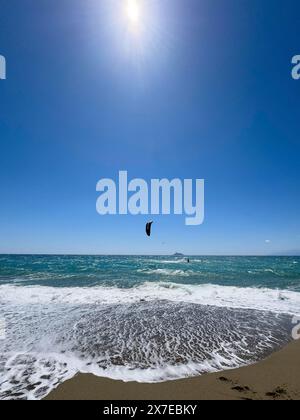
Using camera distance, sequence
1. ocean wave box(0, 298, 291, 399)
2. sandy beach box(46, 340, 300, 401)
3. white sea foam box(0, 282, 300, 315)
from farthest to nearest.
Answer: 1. white sea foam box(0, 282, 300, 315)
2. ocean wave box(0, 298, 291, 399)
3. sandy beach box(46, 340, 300, 401)

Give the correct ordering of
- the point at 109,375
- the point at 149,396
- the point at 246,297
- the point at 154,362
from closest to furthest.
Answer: the point at 149,396 → the point at 109,375 → the point at 154,362 → the point at 246,297

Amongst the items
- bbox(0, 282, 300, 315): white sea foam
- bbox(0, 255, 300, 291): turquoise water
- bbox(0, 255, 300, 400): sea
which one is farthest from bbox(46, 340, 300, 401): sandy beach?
bbox(0, 255, 300, 291): turquoise water

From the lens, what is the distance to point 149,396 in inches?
179

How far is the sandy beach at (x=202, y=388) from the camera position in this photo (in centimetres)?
450

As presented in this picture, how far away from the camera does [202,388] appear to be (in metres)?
4.77

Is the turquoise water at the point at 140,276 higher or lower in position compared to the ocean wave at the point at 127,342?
lower

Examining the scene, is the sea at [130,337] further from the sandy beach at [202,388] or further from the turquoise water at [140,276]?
the turquoise water at [140,276]

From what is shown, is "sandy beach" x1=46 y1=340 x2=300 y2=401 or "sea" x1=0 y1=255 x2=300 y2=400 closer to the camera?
"sandy beach" x1=46 y1=340 x2=300 y2=401

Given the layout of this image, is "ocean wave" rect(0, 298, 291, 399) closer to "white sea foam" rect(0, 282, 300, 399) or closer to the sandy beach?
"white sea foam" rect(0, 282, 300, 399)

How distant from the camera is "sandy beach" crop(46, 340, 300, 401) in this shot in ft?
14.8

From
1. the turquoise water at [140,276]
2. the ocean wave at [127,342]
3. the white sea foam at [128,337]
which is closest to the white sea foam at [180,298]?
the white sea foam at [128,337]

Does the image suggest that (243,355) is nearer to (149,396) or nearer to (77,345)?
(149,396)
